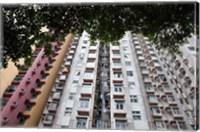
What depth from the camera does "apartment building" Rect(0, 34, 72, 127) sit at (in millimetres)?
2957

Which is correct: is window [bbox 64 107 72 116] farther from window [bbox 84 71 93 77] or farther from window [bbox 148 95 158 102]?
window [bbox 148 95 158 102]

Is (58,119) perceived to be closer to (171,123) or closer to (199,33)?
(171,123)

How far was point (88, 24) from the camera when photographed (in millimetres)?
2885

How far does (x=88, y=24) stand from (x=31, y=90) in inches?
53.0

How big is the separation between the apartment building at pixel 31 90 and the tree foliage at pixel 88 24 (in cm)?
15

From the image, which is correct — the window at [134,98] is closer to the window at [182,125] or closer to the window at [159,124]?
the window at [159,124]

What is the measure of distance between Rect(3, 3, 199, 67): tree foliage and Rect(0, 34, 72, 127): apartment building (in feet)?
0.48

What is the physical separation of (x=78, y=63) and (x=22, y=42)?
2.81 feet

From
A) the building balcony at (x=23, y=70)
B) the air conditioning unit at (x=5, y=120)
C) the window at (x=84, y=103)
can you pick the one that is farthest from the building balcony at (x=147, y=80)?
the air conditioning unit at (x=5, y=120)

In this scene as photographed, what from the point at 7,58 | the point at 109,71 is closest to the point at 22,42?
the point at 7,58

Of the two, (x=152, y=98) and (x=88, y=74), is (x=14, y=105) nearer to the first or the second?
(x=88, y=74)

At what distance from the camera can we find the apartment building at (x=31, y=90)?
2957 mm

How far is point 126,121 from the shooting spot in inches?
114

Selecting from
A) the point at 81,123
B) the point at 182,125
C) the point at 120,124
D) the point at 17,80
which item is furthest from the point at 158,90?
the point at 17,80
